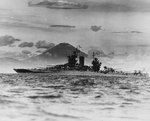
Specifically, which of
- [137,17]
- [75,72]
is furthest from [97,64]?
[137,17]

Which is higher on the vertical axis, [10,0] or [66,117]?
[10,0]

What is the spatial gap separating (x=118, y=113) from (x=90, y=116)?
5.15 ft

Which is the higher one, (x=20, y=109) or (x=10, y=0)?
(x=10, y=0)

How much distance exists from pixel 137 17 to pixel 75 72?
95.5 metres

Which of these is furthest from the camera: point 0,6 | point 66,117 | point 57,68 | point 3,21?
point 57,68

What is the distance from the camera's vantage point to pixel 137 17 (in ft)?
106

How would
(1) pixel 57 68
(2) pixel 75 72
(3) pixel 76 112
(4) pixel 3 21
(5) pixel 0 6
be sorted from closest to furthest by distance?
(3) pixel 76 112 < (5) pixel 0 6 < (4) pixel 3 21 < (2) pixel 75 72 < (1) pixel 57 68

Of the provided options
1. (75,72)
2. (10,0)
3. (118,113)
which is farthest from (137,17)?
(75,72)

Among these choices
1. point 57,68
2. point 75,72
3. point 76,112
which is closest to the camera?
point 76,112

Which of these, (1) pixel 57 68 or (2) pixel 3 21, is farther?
(1) pixel 57 68

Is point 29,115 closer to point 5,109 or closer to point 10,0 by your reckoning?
point 5,109

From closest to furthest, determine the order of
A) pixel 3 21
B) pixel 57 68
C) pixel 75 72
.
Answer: pixel 3 21, pixel 75 72, pixel 57 68

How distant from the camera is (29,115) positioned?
43.9 feet

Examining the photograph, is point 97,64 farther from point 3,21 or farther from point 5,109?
point 5,109
